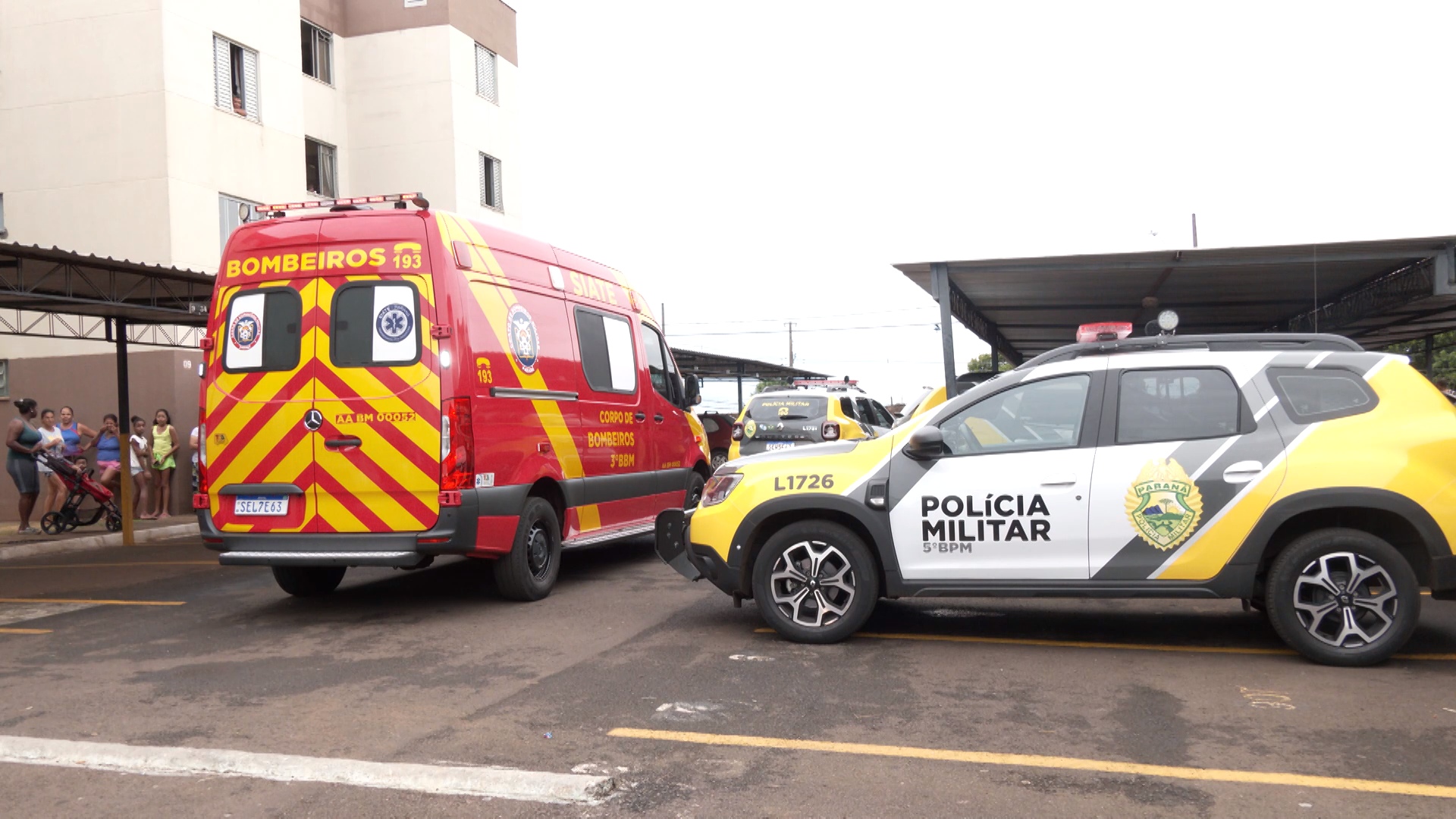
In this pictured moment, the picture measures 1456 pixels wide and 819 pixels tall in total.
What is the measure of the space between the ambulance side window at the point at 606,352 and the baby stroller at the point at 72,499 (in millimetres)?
8915

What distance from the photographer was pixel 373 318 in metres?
7.47

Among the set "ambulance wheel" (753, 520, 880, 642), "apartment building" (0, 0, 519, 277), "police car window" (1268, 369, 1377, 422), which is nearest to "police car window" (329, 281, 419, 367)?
"ambulance wheel" (753, 520, 880, 642)

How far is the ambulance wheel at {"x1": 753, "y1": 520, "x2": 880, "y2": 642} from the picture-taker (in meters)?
6.39

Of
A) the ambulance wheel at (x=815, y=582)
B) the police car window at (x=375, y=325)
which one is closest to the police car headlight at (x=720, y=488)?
the ambulance wheel at (x=815, y=582)

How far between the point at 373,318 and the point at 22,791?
3867 millimetres

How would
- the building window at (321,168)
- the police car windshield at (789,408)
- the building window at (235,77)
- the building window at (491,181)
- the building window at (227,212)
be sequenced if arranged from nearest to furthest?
the police car windshield at (789,408)
the building window at (227,212)
the building window at (235,77)
the building window at (321,168)
the building window at (491,181)

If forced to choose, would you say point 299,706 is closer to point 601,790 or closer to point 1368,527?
point 601,790

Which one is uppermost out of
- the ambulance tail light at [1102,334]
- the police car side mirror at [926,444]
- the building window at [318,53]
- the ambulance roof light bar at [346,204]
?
the building window at [318,53]

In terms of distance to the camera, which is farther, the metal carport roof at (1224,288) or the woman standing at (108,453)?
the woman standing at (108,453)

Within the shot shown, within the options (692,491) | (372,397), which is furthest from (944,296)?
(372,397)

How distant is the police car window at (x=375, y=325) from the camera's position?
24.2 ft

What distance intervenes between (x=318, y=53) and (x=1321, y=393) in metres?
24.2

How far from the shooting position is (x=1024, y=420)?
628cm

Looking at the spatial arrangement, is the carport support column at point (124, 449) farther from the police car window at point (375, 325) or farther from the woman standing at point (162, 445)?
the police car window at point (375, 325)
